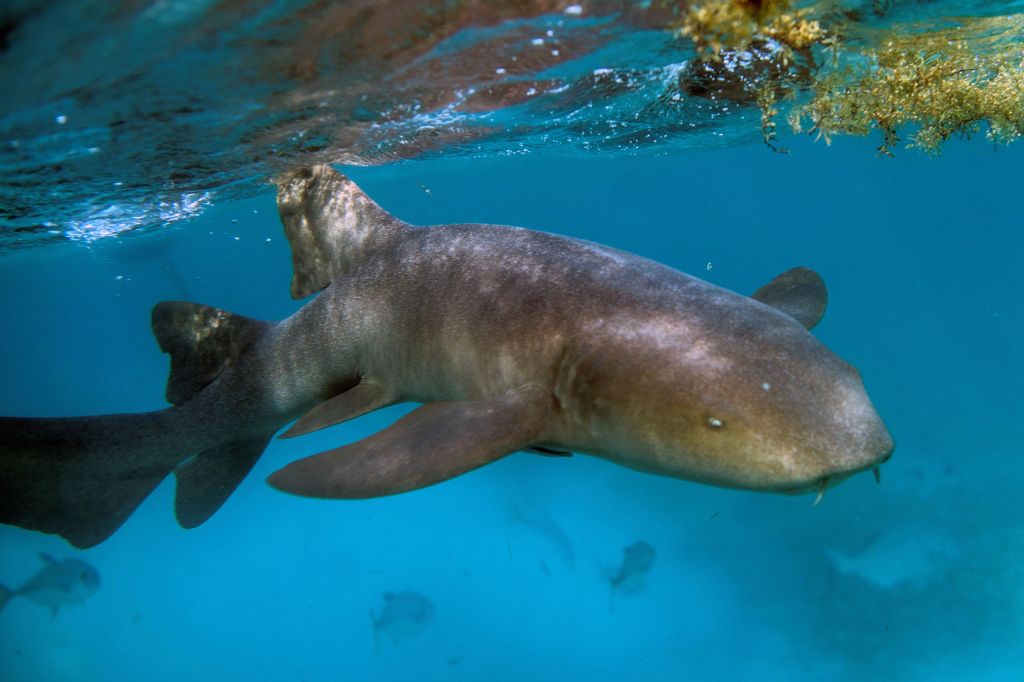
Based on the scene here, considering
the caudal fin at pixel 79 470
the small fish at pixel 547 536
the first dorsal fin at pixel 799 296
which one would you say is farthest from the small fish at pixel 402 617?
the first dorsal fin at pixel 799 296

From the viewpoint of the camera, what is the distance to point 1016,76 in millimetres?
6531

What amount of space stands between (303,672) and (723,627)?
10.3 metres

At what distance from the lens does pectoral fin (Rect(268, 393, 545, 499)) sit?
2.85 metres

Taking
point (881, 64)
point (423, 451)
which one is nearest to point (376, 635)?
point (423, 451)

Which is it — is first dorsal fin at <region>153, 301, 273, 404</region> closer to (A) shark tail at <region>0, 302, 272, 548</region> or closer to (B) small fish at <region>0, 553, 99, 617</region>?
(A) shark tail at <region>0, 302, 272, 548</region>

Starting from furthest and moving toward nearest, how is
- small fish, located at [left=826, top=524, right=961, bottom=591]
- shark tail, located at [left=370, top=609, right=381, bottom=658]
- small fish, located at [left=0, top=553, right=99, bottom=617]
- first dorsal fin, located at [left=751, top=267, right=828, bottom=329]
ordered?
small fish, located at [left=0, top=553, right=99, bottom=617] < shark tail, located at [left=370, top=609, right=381, bottom=658] < small fish, located at [left=826, top=524, right=961, bottom=591] < first dorsal fin, located at [left=751, top=267, right=828, bottom=329]

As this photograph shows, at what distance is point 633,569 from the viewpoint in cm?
1504

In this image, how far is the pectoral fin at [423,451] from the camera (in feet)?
9.35

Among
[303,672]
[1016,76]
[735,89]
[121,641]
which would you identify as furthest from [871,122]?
[121,641]

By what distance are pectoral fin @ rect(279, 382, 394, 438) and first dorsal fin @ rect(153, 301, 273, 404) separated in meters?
1.12

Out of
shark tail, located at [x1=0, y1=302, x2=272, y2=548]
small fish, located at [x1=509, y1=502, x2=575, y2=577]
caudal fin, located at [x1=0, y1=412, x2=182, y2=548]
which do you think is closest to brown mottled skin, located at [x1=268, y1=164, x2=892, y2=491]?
shark tail, located at [x1=0, y1=302, x2=272, y2=548]

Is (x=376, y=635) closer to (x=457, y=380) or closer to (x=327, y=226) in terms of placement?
(x=327, y=226)

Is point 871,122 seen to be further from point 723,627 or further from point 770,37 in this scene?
point 723,627

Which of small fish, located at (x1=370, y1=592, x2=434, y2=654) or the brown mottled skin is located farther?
small fish, located at (x1=370, y1=592, x2=434, y2=654)
